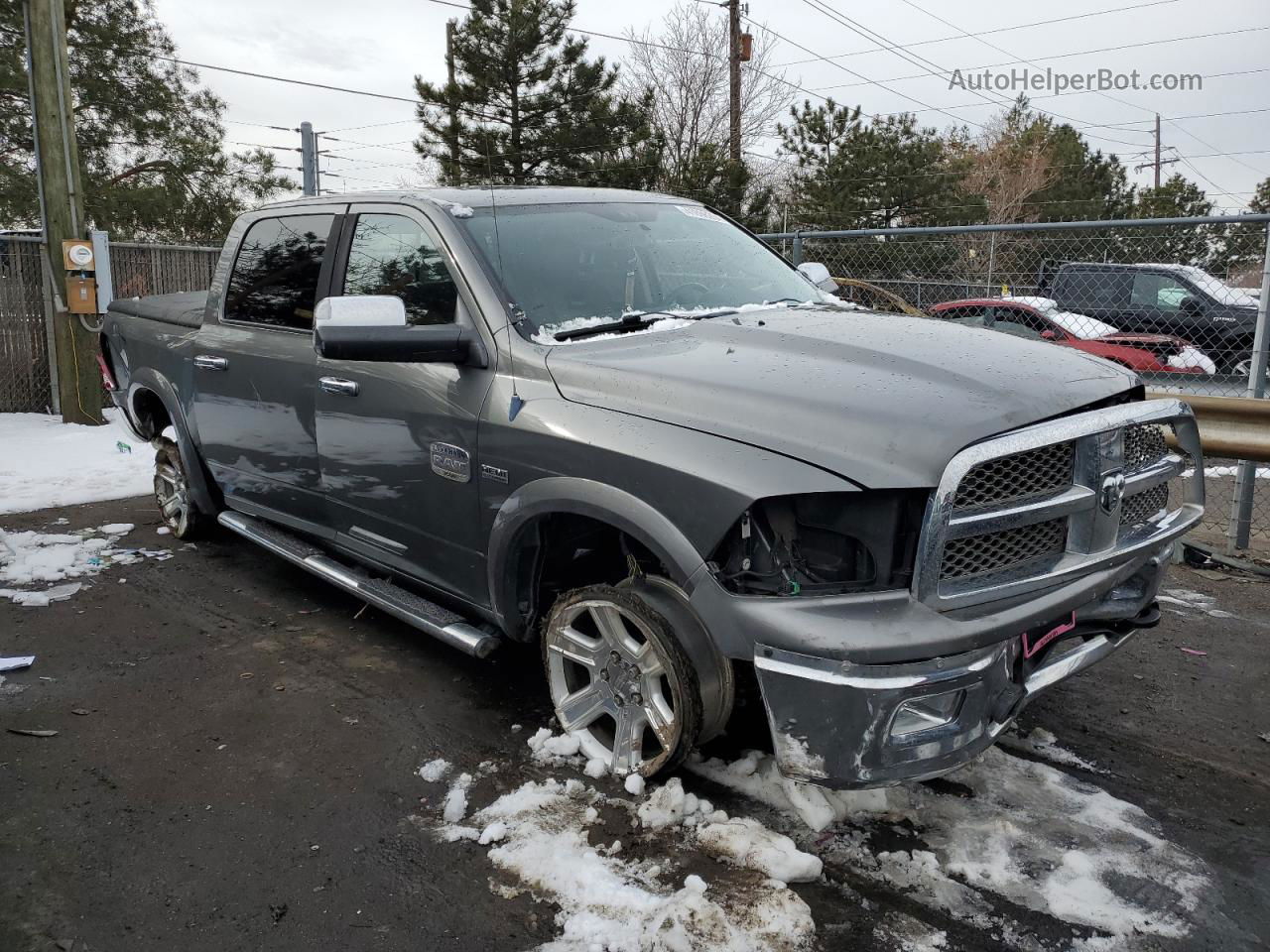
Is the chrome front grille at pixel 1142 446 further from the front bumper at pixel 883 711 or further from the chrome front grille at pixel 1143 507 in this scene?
the front bumper at pixel 883 711

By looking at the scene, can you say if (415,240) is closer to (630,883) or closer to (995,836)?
(630,883)

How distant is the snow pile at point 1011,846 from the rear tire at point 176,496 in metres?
3.88

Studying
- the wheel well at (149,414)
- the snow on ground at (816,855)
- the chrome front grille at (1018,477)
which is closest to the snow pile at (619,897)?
the snow on ground at (816,855)

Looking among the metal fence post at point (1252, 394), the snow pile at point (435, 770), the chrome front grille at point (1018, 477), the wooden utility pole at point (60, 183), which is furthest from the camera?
the wooden utility pole at point (60, 183)

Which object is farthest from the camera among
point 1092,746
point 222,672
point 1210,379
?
point 1210,379

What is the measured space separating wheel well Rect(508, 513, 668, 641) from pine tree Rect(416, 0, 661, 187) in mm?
23471

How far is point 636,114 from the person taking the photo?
84.9 feet

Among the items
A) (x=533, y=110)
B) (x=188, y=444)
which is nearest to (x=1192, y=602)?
(x=188, y=444)

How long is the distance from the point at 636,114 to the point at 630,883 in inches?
1011

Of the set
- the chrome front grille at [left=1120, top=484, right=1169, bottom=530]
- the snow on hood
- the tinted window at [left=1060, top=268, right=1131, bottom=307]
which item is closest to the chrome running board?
the chrome front grille at [left=1120, top=484, right=1169, bottom=530]

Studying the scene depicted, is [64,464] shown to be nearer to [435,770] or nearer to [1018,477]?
[435,770]

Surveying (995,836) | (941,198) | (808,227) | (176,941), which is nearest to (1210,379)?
(995,836)

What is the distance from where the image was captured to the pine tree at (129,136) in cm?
1562

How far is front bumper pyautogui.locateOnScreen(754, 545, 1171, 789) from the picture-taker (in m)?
2.34
